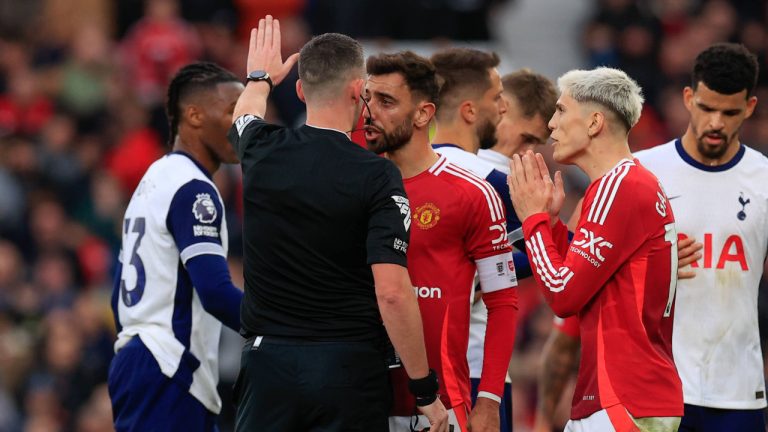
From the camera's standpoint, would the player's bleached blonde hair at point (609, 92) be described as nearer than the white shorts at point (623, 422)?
→ No

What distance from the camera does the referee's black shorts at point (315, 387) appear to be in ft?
18.2

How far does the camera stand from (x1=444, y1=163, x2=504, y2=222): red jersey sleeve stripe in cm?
614

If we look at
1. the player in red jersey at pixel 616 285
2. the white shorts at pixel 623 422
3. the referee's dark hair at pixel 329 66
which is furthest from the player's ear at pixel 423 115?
the white shorts at pixel 623 422

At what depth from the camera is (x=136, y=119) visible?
14734 millimetres

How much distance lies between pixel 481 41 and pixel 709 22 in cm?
291

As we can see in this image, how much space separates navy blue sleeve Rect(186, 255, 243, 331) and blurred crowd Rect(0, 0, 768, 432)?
499 cm

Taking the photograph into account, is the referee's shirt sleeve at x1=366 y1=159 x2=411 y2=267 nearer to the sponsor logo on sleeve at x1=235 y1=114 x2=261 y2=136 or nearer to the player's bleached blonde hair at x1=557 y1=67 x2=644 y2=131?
the sponsor logo on sleeve at x1=235 y1=114 x2=261 y2=136

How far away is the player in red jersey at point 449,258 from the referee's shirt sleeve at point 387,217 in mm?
526

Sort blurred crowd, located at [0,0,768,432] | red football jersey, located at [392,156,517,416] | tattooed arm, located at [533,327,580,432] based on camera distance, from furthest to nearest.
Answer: blurred crowd, located at [0,0,768,432] → tattooed arm, located at [533,327,580,432] → red football jersey, located at [392,156,517,416]

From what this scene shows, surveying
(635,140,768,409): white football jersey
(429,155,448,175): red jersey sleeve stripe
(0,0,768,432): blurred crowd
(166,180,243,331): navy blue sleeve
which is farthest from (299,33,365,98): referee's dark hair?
(0,0,768,432): blurred crowd

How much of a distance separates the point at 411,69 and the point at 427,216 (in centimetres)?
76

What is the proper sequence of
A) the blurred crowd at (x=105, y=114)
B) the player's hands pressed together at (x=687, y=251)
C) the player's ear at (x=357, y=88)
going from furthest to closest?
the blurred crowd at (x=105, y=114), the player's hands pressed together at (x=687, y=251), the player's ear at (x=357, y=88)

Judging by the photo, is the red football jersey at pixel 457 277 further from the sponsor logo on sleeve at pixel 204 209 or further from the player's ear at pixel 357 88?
the sponsor logo on sleeve at pixel 204 209

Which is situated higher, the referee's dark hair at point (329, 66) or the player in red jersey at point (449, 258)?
the referee's dark hair at point (329, 66)
